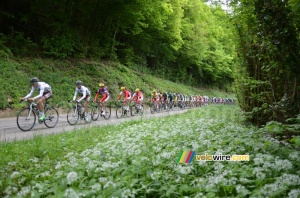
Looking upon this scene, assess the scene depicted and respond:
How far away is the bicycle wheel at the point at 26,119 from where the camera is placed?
9.96 metres

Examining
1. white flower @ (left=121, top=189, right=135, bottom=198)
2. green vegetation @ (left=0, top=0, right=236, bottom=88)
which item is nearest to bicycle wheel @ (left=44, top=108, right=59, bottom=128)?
green vegetation @ (left=0, top=0, right=236, bottom=88)

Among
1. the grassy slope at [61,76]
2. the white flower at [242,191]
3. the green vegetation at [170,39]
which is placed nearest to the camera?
the white flower at [242,191]

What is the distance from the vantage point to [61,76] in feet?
65.6

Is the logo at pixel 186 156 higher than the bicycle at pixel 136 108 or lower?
lower

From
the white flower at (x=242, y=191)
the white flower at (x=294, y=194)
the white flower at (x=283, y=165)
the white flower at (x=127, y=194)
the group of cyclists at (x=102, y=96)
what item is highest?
the group of cyclists at (x=102, y=96)

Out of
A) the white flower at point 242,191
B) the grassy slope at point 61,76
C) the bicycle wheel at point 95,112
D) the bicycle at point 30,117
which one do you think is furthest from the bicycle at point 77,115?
the white flower at point 242,191

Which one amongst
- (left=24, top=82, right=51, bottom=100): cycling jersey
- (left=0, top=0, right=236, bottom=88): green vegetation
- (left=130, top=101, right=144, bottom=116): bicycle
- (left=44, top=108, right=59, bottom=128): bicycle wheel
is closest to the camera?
(left=24, top=82, right=51, bottom=100): cycling jersey

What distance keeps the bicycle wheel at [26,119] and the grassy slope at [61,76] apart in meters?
4.81

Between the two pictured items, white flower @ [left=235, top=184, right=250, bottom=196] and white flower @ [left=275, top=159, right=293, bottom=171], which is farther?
white flower @ [left=275, top=159, right=293, bottom=171]

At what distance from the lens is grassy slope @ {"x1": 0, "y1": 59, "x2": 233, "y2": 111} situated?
615 inches

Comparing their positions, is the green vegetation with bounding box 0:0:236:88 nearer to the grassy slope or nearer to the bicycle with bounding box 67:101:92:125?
the grassy slope

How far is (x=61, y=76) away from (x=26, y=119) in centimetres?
1035

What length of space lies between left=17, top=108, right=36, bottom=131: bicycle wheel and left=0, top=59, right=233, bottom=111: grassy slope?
15.8ft

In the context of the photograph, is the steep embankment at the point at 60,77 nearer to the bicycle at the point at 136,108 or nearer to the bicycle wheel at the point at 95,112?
the bicycle wheel at the point at 95,112
